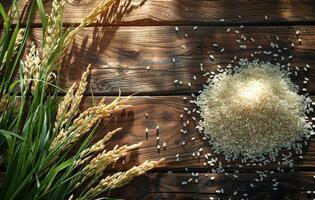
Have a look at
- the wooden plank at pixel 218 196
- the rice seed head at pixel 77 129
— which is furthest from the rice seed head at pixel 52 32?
the wooden plank at pixel 218 196

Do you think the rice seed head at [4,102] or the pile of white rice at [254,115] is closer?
the rice seed head at [4,102]

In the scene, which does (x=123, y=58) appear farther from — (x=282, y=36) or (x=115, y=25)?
(x=282, y=36)

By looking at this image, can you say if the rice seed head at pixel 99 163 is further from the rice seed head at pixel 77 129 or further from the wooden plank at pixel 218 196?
the wooden plank at pixel 218 196

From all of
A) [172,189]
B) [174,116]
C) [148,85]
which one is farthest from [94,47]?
[172,189]

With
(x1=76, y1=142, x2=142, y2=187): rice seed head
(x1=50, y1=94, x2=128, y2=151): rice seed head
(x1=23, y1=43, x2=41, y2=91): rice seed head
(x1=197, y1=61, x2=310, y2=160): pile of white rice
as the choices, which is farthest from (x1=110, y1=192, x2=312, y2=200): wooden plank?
(x1=23, y1=43, x2=41, y2=91): rice seed head

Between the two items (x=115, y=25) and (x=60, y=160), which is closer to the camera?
(x=60, y=160)

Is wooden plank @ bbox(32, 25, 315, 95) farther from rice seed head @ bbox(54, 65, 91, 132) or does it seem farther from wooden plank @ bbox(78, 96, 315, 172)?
rice seed head @ bbox(54, 65, 91, 132)

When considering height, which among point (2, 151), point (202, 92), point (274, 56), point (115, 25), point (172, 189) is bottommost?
point (172, 189)

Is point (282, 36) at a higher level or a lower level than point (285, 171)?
higher

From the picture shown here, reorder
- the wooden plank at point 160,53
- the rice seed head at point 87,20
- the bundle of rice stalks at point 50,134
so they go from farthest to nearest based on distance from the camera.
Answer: the wooden plank at point 160,53
the rice seed head at point 87,20
the bundle of rice stalks at point 50,134
